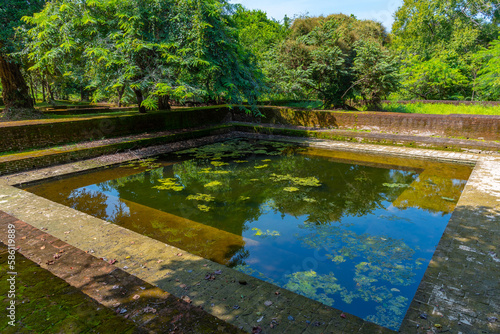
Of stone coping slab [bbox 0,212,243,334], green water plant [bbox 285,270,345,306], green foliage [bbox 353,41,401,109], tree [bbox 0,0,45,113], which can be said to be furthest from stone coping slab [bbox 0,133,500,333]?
green foliage [bbox 353,41,401,109]

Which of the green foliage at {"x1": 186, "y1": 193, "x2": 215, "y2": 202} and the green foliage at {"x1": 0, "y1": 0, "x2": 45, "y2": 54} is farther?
the green foliage at {"x1": 0, "y1": 0, "x2": 45, "y2": 54}

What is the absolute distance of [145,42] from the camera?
419 inches

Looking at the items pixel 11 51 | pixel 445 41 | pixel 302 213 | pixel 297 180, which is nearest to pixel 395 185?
pixel 297 180

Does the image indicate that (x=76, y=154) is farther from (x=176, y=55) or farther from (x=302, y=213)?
(x=302, y=213)

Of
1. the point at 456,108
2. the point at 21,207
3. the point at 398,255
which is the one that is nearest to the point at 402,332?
the point at 398,255

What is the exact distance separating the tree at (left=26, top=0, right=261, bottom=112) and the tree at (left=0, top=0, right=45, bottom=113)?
A: 1008mm

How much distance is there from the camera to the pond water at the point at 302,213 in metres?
3.87

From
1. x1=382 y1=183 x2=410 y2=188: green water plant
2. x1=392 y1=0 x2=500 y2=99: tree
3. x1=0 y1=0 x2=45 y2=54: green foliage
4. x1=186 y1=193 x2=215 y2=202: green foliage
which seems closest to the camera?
x1=186 y1=193 x2=215 y2=202: green foliage

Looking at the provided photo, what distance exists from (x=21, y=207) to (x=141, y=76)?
24.8 feet

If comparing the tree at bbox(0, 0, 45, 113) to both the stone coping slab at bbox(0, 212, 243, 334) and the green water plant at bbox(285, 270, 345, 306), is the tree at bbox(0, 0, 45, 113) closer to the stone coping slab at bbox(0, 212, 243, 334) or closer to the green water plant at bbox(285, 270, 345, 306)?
the stone coping slab at bbox(0, 212, 243, 334)

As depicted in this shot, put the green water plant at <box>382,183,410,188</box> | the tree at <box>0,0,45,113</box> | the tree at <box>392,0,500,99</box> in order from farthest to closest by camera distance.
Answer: the tree at <box>392,0,500,99</box>
the tree at <box>0,0,45,113</box>
the green water plant at <box>382,183,410,188</box>

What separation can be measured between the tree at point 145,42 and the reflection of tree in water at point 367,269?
7.48 metres

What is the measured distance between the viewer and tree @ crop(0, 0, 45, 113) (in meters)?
11.2

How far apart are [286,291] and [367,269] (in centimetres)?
149
